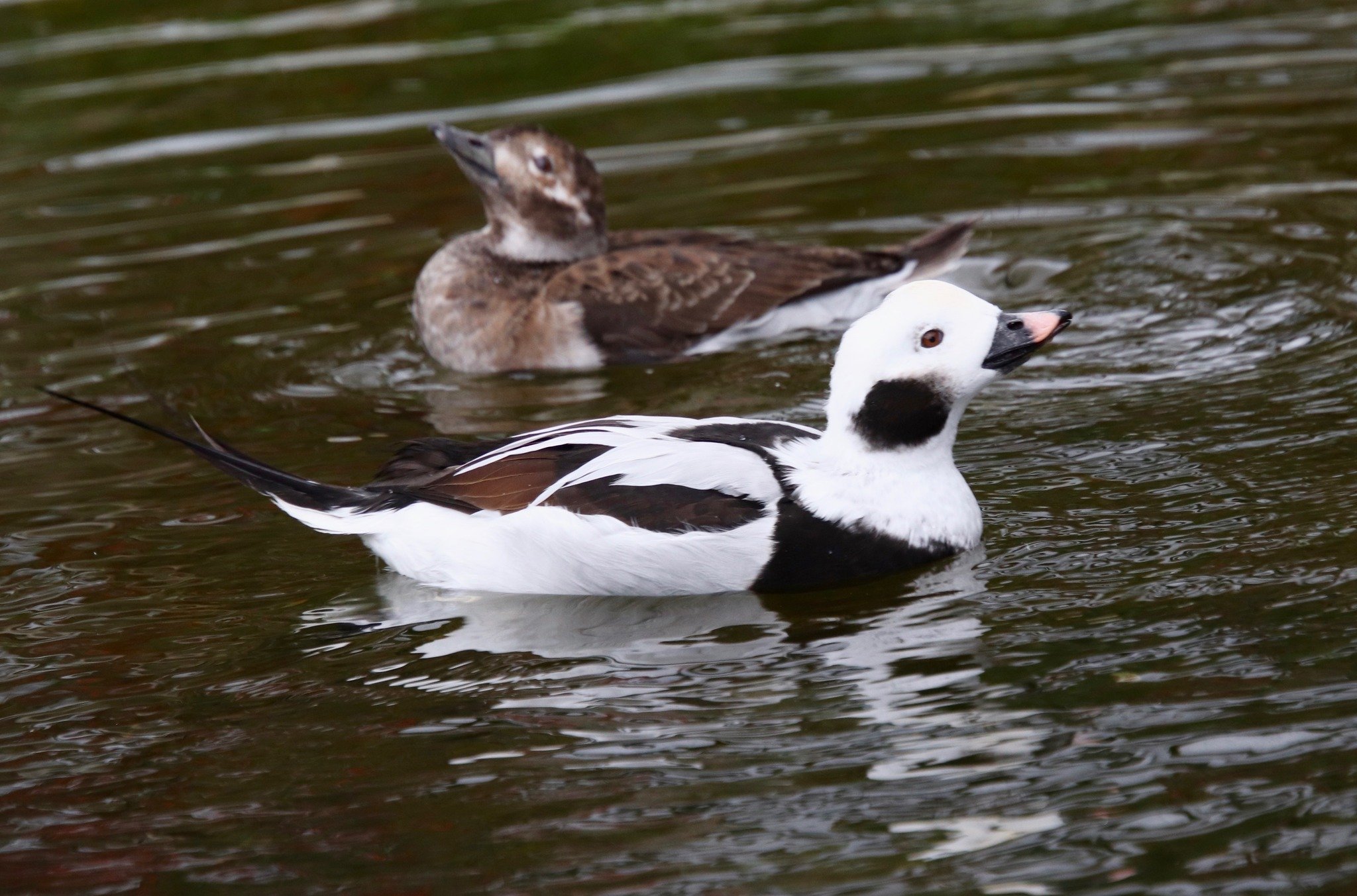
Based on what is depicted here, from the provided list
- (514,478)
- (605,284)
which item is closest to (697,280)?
(605,284)

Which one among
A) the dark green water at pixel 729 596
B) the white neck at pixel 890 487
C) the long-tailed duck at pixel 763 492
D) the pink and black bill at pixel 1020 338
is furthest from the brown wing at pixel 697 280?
the pink and black bill at pixel 1020 338

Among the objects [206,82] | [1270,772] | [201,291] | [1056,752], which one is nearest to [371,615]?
[1056,752]

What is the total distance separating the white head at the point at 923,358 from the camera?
5.22 metres

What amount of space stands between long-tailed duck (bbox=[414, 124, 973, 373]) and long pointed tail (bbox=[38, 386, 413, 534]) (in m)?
2.41

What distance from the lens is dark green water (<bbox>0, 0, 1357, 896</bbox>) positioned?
4.02m

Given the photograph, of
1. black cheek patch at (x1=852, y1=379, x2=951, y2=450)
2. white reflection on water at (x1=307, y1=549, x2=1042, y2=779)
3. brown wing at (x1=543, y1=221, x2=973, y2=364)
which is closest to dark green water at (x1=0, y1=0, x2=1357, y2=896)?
white reflection on water at (x1=307, y1=549, x2=1042, y2=779)

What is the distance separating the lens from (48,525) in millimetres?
6262

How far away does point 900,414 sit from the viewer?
5.26m

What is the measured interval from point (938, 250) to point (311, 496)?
11.4ft

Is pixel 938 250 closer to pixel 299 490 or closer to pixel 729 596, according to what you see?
pixel 729 596

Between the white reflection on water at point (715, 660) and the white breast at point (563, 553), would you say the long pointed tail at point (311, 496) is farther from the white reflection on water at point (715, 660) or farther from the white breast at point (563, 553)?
the white reflection on water at point (715, 660)

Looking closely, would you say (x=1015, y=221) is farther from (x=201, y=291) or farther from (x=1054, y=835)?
(x=1054, y=835)

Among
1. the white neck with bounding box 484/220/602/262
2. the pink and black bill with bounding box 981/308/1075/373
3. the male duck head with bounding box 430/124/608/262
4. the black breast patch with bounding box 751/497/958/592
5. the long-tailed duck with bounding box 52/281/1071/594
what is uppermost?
the male duck head with bounding box 430/124/608/262

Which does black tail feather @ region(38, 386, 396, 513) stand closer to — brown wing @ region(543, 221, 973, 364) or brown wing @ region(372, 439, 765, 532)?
brown wing @ region(372, 439, 765, 532)
